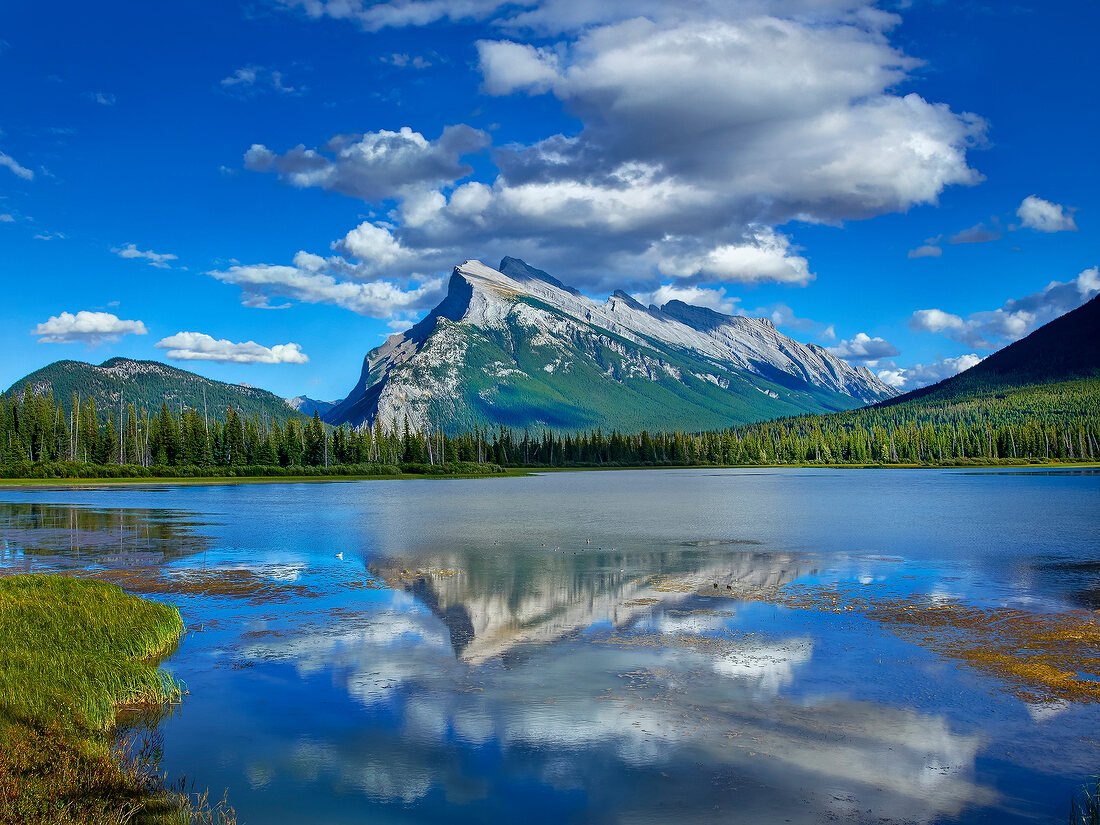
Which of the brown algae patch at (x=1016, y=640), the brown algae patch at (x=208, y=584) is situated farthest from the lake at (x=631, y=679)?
the brown algae patch at (x=208, y=584)

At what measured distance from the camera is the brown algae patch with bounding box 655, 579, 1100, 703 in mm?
18656

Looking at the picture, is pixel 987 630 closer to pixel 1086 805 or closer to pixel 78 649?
pixel 1086 805

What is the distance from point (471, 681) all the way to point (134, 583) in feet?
69.9

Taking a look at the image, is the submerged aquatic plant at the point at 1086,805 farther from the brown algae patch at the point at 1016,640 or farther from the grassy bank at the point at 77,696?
the grassy bank at the point at 77,696

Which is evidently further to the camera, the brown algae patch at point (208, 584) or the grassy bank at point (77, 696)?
the brown algae patch at point (208, 584)

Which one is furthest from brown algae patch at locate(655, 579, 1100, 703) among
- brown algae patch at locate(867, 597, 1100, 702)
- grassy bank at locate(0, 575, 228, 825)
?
grassy bank at locate(0, 575, 228, 825)

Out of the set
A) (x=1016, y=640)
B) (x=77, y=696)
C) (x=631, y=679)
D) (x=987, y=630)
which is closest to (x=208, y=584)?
(x=77, y=696)

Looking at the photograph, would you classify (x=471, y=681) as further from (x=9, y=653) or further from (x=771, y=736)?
(x=9, y=653)

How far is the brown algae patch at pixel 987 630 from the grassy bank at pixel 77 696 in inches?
717

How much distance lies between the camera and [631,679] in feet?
61.3

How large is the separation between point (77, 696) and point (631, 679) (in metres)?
12.3

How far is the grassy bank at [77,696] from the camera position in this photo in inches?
448

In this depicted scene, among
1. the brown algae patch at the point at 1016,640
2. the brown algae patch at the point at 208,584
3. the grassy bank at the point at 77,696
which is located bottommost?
the brown algae patch at the point at 1016,640

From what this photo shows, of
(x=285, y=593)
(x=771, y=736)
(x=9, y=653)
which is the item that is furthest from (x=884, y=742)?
(x=285, y=593)
